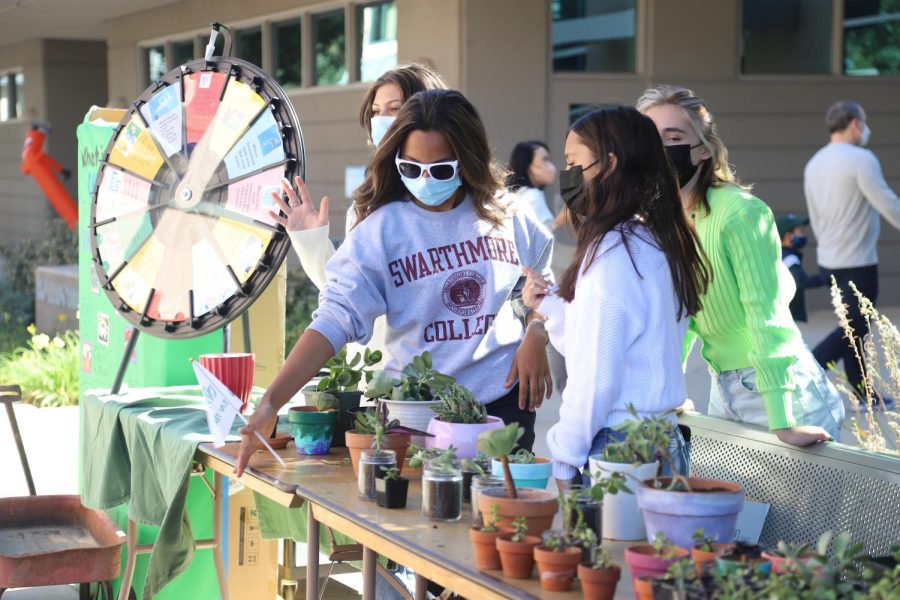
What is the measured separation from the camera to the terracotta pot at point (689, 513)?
2049 millimetres

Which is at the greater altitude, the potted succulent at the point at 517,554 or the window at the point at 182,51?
the window at the point at 182,51

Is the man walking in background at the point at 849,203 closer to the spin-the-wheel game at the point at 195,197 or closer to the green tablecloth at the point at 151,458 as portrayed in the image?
the spin-the-wheel game at the point at 195,197

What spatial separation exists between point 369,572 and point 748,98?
10412 millimetres

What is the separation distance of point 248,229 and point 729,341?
1614 millimetres

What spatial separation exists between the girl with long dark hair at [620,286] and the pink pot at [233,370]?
4.11ft

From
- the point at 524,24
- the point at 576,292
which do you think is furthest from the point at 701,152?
the point at 524,24

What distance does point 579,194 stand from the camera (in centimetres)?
263

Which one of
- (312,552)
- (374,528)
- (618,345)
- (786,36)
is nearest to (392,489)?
(374,528)

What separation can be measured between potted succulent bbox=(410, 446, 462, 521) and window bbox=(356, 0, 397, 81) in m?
10.4

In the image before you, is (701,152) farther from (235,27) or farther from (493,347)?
(235,27)

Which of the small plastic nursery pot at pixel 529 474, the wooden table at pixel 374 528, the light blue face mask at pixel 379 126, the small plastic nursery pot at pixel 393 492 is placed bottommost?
the wooden table at pixel 374 528

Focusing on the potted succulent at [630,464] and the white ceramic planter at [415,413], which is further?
the white ceramic planter at [415,413]

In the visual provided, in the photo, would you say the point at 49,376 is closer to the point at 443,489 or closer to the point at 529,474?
the point at 443,489

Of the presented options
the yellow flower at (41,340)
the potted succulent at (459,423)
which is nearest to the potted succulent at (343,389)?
the potted succulent at (459,423)
